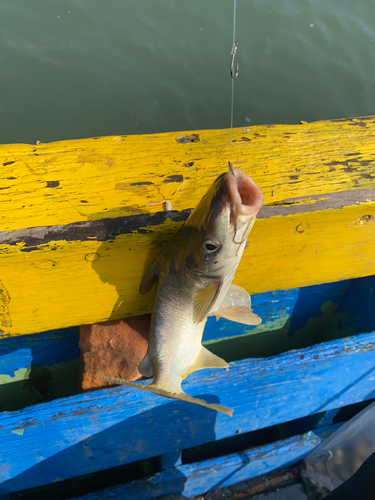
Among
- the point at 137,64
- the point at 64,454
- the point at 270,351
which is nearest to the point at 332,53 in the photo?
the point at 137,64

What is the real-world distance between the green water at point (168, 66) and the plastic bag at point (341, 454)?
4376 mm

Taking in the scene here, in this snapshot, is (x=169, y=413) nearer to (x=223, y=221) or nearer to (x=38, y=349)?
(x=38, y=349)

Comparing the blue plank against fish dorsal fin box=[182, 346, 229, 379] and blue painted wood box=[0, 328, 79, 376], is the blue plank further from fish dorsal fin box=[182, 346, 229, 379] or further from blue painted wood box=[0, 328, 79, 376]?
blue painted wood box=[0, 328, 79, 376]

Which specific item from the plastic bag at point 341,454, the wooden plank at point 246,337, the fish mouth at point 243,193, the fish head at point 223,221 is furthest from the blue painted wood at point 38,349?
the plastic bag at point 341,454

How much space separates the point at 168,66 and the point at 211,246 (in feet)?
17.6

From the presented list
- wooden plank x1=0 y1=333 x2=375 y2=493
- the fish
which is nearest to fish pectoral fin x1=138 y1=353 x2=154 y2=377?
the fish

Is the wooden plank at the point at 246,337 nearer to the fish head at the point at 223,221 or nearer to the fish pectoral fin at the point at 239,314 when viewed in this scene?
the fish pectoral fin at the point at 239,314

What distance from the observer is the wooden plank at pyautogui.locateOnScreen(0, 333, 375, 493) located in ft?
5.62

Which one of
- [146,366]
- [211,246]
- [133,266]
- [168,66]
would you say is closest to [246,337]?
[146,366]

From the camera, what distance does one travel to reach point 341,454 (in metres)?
2.31

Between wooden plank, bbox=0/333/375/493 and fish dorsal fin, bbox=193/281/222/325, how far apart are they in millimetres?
504

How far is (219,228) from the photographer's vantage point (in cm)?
124

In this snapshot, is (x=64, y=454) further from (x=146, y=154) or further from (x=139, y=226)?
(x=146, y=154)

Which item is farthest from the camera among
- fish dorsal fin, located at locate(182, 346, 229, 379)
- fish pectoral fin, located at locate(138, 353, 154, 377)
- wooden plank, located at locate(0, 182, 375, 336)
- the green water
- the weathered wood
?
the green water
